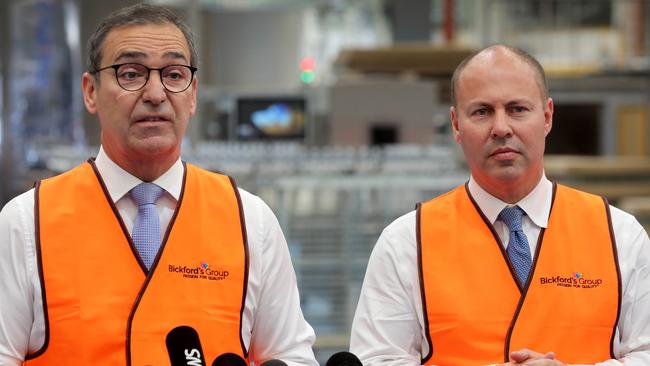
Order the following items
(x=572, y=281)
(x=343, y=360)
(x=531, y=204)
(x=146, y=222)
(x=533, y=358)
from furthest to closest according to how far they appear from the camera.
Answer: (x=531, y=204), (x=572, y=281), (x=146, y=222), (x=533, y=358), (x=343, y=360)

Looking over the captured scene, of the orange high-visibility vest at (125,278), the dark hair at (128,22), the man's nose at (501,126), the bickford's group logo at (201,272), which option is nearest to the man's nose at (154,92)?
the dark hair at (128,22)

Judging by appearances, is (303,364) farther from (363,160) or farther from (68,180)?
(363,160)

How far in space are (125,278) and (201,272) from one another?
0.17 meters

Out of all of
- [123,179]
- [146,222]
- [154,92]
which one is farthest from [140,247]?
[154,92]

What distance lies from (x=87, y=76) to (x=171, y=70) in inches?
8.9

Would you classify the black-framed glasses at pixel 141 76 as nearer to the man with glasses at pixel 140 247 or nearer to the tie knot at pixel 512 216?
the man with glasses at pixel 140 247

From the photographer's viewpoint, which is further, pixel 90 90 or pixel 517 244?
pixel 517 244

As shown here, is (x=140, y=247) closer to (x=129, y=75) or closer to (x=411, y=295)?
(x=129, y=75)

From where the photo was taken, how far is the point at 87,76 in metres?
2.35

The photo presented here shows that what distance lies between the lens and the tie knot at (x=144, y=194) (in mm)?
2326

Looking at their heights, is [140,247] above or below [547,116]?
below

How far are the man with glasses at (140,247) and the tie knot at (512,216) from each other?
0.56 meters

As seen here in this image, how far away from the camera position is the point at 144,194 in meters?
2.33

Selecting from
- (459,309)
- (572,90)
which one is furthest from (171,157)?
(572,90)
